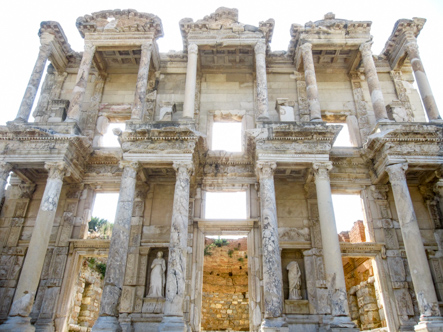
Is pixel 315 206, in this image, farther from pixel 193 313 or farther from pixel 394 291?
pixel 193 313

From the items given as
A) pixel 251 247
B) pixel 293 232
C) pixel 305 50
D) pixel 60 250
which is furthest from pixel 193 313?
pixel 305 50

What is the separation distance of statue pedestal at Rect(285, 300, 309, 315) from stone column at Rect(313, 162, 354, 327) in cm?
188

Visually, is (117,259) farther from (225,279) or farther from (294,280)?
(225,279)

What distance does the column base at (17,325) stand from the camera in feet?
31.7

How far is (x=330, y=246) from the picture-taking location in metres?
10.7

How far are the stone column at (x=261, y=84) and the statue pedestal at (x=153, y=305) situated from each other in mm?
7143

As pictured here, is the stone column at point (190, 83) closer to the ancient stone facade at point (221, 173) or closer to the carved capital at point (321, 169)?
the ancient stone facade at point (221, 173)

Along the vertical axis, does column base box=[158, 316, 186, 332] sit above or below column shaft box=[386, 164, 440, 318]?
below

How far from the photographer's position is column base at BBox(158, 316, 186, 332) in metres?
9.37

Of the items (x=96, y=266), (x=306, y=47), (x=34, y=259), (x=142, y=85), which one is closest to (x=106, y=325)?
(x=34, y=259)

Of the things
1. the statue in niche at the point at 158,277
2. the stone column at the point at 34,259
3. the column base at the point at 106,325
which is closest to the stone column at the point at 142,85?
the stone column at the point at 34,259

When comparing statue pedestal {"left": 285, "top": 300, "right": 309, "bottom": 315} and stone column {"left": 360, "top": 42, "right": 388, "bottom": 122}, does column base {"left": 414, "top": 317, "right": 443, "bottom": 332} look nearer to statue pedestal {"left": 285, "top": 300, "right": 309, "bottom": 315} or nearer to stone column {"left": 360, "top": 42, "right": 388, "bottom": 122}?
statue pedestal {"left": 285, "top": 300, "right": 309, "bottom": 315}

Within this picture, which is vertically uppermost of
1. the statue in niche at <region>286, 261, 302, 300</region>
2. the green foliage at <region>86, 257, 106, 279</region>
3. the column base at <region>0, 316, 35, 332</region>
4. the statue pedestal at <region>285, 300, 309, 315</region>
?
the green foliage at <region>86, 257, 106, 279</region>

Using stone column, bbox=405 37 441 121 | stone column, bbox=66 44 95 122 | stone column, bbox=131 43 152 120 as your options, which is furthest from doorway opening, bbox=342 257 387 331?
stone column, bbox=66 44 95 122
